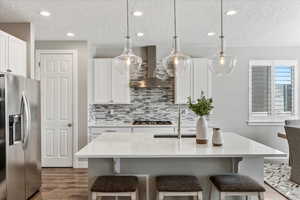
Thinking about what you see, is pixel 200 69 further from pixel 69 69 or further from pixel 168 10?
pixel 69 69

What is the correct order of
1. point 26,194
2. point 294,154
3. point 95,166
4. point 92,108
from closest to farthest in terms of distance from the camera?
1. point 95,166
2. point 26,194
3. point 294,154
4. point 92,108

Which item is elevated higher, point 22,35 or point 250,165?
point 22,35

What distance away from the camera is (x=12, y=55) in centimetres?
310

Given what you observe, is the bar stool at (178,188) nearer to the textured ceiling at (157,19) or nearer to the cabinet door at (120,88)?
the textured ceiling at (157,19)

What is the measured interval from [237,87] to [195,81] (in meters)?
1.05

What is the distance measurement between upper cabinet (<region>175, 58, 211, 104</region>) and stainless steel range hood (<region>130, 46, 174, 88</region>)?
0.86ft

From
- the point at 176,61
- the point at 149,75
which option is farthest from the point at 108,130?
the point at 176,61

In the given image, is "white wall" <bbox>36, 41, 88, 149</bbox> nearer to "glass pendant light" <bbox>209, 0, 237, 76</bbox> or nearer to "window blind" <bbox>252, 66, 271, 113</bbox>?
"glass pendant light" <bbox>209, 0, 237, 76</bbox>

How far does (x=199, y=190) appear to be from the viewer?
6.64ft

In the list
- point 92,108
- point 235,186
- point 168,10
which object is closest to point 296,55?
point 168,10

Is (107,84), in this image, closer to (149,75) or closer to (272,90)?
(149,75)

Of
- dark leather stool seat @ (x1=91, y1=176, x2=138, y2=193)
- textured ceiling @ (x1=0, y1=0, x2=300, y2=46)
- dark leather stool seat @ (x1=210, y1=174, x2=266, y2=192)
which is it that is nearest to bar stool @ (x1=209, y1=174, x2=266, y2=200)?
dark leather stool seat @ (x1=210, y1=174, x2=266, y2=192)

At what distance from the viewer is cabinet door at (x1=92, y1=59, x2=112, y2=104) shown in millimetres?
4824

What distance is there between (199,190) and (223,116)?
11.0ft
